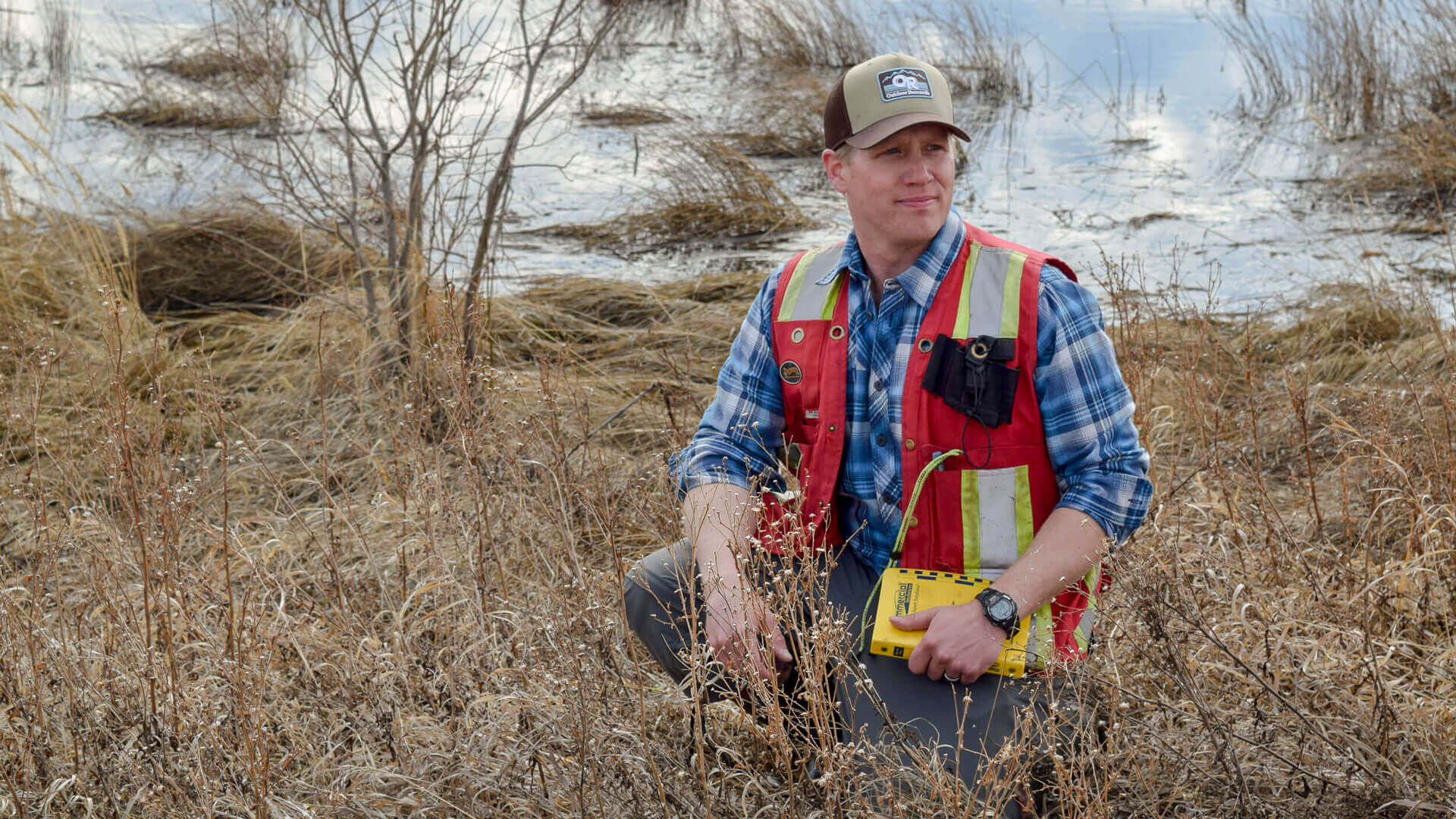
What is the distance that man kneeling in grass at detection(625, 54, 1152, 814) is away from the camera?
2.56 meters

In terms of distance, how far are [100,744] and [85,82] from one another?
480 inches

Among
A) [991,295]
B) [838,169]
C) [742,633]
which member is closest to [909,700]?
[742,633]

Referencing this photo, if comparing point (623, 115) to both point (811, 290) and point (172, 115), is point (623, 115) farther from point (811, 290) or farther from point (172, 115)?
point (811, 290)

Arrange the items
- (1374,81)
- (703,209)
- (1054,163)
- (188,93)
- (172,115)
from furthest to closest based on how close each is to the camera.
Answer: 1. (188,93)
2. (172,115)
3. (1374,81)
4. (1054,163)
5. (703,209)

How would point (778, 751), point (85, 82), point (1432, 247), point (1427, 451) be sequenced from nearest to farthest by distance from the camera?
point (778, 751) → point (1427, 451) → point (1432, 247) → point (85, 82)

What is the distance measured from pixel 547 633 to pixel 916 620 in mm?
750

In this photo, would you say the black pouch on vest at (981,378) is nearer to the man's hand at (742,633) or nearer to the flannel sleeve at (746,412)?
the flannel sleeve at (746,412)

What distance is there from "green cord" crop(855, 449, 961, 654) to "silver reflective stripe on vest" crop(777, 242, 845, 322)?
0.44 m

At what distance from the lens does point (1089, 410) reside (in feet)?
8.68

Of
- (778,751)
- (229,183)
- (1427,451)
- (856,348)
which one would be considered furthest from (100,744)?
(229,183)

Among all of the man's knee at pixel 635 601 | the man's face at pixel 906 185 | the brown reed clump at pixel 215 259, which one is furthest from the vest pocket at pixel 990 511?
the brown reed clump at pixel 215 259

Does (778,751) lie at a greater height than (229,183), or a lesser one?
lesser

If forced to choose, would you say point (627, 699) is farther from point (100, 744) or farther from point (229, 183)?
point (229, 183)

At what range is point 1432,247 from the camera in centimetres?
725
